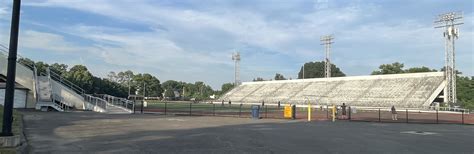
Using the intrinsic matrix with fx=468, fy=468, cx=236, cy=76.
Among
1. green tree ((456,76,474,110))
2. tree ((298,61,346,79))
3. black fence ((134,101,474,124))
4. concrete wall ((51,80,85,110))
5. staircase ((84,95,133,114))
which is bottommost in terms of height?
black fence ((134,101,474,124))

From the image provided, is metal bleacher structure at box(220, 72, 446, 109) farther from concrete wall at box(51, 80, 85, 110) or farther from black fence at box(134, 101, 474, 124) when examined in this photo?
concrete wall at box(51, 80, 85, 110)

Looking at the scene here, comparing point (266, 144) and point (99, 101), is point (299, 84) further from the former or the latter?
point (266, 144)

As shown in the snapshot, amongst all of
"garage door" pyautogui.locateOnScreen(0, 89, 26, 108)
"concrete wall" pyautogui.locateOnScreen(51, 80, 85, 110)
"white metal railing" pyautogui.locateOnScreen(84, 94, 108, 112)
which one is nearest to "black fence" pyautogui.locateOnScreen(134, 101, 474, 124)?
"white metal railing" pyautogui.locateOnScreen(84, 94, 108, 112)

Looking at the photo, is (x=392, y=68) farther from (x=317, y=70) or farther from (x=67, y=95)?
(x=67, y=95)

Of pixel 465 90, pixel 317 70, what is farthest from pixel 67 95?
pixel 317 70

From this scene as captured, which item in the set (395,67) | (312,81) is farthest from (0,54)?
(395,67)

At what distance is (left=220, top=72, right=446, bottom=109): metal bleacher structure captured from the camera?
2968 inches

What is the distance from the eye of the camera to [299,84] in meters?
108

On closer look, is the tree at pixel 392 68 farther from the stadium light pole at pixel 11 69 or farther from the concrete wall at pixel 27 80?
the stadium light pole at pixel 11 69

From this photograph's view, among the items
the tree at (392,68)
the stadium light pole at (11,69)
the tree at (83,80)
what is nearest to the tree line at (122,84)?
the tree at (83,80)

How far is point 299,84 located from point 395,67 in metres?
30.4

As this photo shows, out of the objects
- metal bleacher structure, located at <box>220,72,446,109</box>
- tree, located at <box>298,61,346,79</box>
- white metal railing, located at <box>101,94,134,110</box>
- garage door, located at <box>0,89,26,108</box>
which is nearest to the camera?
garage door, located at <box>0,89,26,108</box>

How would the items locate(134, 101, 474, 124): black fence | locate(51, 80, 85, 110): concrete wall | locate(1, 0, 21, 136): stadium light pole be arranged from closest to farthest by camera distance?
1. locate(1, 0, 21, 136): stadium light pole
2. locate(134, 101, 474, 124): black fence
3. locate(51, 80, 85, 110): concrete wall

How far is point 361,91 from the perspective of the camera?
286 feet
